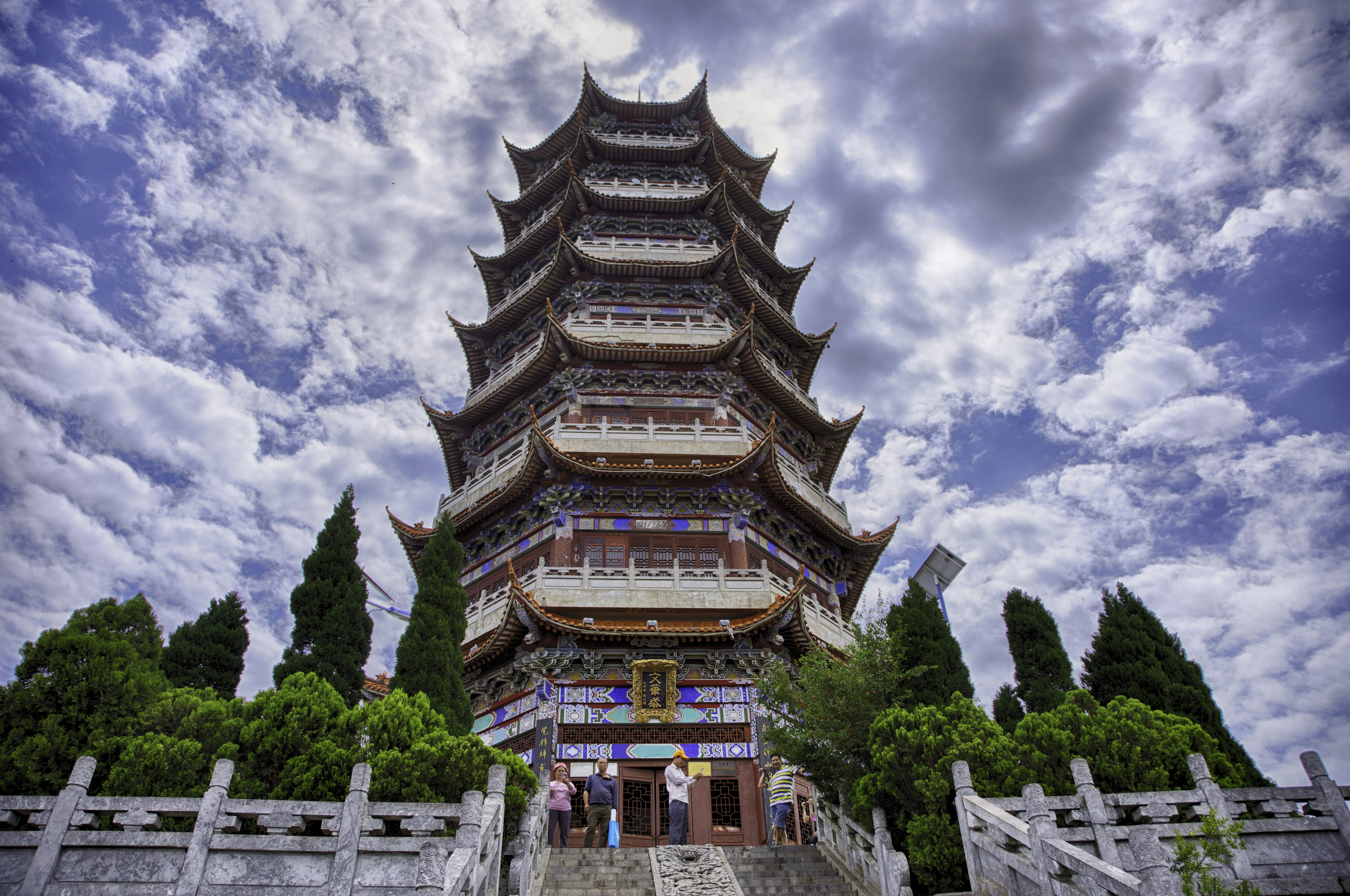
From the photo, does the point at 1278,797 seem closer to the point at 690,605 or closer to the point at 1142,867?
the point at 1142,867

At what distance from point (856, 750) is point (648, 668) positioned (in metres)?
5.50

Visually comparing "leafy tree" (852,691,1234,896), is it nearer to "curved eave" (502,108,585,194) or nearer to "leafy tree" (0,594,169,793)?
"leafy tree" (0,594,169,793)

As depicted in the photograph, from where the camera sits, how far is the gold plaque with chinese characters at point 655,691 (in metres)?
15.7

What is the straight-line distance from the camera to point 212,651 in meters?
13.4

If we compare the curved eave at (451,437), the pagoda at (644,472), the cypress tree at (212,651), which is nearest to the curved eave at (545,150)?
the pagoda at (644,472)

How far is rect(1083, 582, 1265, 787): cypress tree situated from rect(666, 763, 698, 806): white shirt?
6.33m

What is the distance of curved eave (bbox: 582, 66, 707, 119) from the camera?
31906 mm

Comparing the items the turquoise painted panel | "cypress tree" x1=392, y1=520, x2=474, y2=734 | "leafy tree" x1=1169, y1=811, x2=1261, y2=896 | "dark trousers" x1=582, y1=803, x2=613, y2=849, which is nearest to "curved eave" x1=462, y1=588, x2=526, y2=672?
"cypress tree" x1=392, y1=520, x2=474, y2=734

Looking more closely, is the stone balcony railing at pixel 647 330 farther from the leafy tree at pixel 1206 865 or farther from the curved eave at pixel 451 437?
the leafy tree at pixel 1206 865

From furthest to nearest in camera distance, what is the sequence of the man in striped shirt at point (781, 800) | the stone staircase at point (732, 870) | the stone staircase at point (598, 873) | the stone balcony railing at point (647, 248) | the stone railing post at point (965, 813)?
the stone balcony railing at point (647, 248) < the man in striped shirt at point (781, 800) < the stone staircase at point (732, 870) < the stone staircase at point (598, 873) < the stone railing post at point (965, 813)

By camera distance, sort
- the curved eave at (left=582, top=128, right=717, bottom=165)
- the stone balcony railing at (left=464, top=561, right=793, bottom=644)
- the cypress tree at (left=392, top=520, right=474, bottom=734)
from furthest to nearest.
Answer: the curved eave at (left=582, top=128, right=717, bottom=165) < the stone balcony railing at (left=464, top=561, right=793, bottom=644) < the cypress tree at (left=392, top=520, right=474, bottom=734)

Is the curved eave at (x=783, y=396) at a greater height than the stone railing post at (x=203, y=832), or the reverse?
the curved eave at (x=783, y=396)

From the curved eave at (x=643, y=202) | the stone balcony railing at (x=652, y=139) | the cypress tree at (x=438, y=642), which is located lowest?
the cypress tree at (x=438, y=642)

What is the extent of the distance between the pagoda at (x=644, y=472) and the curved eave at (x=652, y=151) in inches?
3.3
